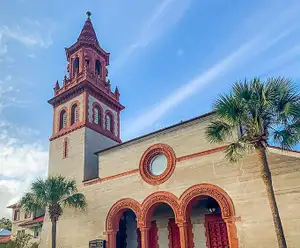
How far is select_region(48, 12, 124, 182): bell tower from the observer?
25453 mm

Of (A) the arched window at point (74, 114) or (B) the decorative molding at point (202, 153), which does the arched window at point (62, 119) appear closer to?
(A) the arched window at point (74, 114)

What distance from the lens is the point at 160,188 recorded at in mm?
19000

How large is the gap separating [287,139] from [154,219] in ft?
40.9

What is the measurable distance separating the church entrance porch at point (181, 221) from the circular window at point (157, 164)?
1058mm

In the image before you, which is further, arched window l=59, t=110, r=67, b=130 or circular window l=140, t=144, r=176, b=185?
arched window l=59, t=110, r=67, b=130

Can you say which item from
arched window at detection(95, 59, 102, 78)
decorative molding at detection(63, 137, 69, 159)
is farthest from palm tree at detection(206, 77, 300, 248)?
arched window at detection(95, 59, 102, 78)

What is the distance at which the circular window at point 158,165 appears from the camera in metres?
19.7

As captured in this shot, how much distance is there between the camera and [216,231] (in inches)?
744

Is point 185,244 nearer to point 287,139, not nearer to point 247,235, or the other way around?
point 247,235

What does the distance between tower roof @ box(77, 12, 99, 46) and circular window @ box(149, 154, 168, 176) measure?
53.9ft

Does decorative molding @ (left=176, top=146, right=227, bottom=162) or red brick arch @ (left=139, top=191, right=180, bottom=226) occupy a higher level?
decorative molding @ (left=176, top=146, right=227, bottom=162)

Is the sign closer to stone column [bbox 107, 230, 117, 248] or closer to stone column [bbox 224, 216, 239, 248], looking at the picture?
stone column [bbox 107, 230, 117, 248]

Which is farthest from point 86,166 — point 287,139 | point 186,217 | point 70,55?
point 287,139

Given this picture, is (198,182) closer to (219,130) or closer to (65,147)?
(219,130)
